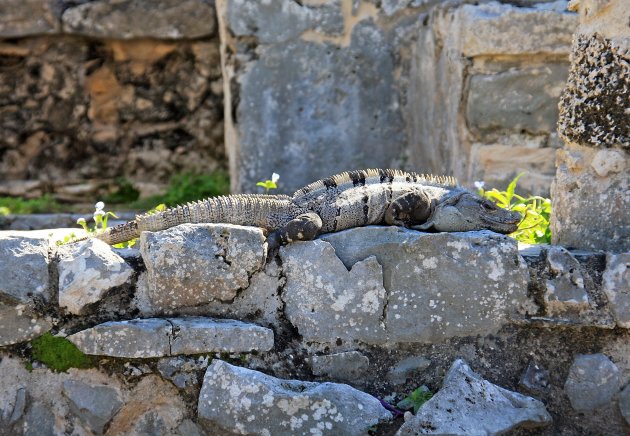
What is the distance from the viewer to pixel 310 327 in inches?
129

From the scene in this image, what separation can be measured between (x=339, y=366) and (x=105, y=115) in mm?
5188

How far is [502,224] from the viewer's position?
3830mm

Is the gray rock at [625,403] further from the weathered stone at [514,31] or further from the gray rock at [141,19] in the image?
the gray rock at [141,19]

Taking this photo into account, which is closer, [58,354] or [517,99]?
[58,354]

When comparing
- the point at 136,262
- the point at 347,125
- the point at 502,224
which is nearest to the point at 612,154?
the point at 502,224

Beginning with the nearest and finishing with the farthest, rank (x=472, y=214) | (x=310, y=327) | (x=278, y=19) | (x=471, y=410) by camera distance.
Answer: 1. (x=471, y=410)
2. (x=310, y=327)
3. (x=472, y=214)
4. (x=278, y=19)

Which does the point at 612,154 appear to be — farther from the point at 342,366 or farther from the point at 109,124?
the point at 109,124

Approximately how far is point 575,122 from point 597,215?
0.37m

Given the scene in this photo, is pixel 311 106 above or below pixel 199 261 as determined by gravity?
below

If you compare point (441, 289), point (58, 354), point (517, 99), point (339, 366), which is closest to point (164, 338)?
point (58, 354)

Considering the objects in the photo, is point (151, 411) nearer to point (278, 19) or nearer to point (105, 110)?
point (278, 19)

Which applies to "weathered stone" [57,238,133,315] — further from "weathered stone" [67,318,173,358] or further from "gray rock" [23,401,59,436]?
"gray rock" [23,401,59,436]

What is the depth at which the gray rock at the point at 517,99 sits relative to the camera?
215 inches

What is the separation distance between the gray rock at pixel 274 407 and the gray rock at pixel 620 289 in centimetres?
92
